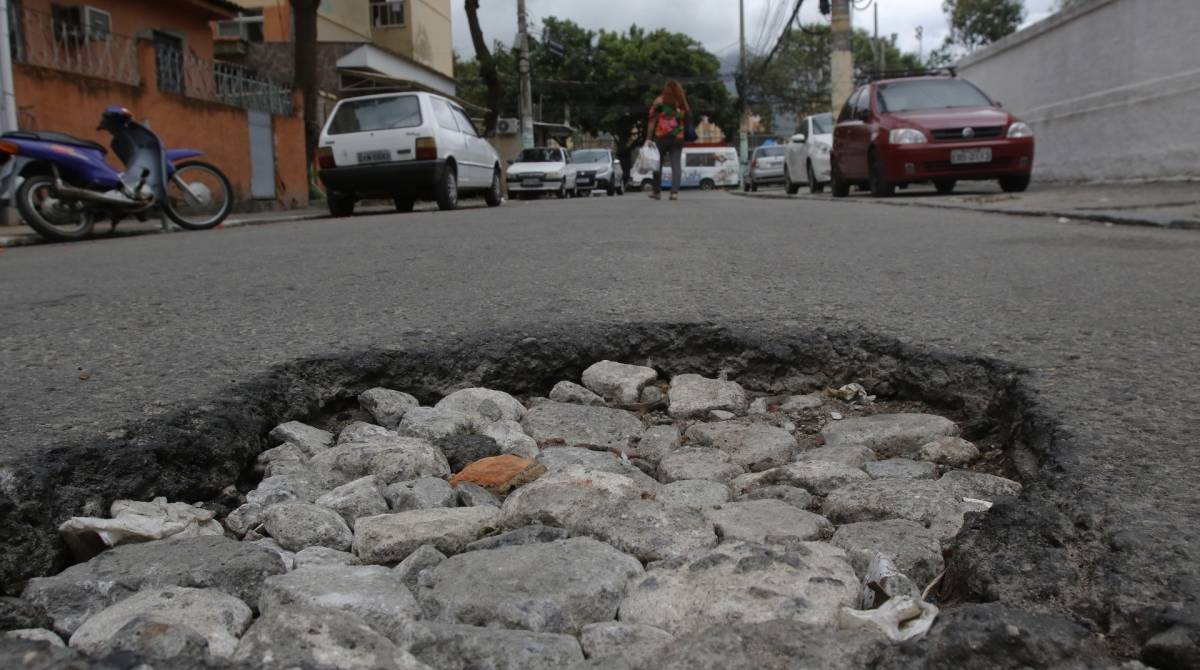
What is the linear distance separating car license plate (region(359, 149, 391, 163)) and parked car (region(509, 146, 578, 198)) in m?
12.1

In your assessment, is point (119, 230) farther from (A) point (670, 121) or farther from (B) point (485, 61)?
(B) point (485, 61)

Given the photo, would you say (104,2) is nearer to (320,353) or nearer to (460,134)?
(460,134)

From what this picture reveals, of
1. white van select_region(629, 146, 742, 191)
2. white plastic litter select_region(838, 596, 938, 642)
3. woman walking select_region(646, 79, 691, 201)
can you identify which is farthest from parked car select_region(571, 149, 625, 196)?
white plastic litter select_region(838, 596, 938, 642)

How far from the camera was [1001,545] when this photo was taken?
1.51 m

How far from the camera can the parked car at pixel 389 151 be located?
1197 centimetres

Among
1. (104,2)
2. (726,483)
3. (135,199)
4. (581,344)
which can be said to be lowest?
(726,483)

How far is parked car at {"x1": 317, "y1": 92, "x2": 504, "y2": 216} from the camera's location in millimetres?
11969

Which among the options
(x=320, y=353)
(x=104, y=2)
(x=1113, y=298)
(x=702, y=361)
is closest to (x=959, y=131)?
(x=1113, y=298)

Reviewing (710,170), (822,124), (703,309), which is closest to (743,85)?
(710,170)

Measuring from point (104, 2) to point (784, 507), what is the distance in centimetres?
1629

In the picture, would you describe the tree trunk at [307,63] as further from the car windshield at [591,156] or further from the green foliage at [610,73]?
the green foliage at [610,73]

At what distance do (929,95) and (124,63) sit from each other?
33.6 ft

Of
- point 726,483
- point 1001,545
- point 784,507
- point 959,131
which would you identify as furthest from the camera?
point 959,131

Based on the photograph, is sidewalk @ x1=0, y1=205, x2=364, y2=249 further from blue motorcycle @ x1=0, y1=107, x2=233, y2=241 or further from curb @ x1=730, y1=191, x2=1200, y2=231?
curb @ x1=730, y1=191, x2=1200, y2=231
